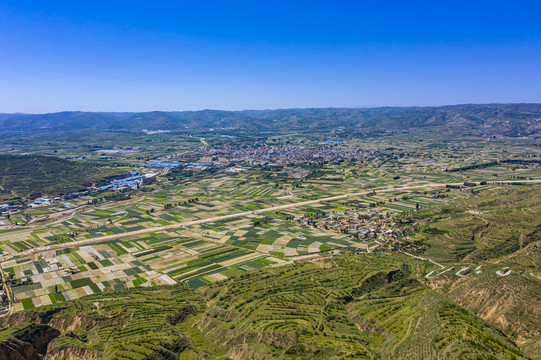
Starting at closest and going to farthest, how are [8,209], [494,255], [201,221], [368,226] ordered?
[494,255]
[368,226]
[201,221]
[8,209]

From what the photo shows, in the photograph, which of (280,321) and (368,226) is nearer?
(280,321)

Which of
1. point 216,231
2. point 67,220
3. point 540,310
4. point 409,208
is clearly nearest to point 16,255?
point 67,220

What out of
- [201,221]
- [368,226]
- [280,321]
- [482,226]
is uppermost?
[482,226]

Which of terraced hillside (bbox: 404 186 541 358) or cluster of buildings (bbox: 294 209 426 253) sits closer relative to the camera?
terraced hillside (bbox: 404 186 541 358)

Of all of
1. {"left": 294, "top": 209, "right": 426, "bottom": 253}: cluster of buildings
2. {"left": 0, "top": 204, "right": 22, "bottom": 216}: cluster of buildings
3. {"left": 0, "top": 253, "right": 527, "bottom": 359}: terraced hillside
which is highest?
{"left": 0, "top": 253, "right": 527, "bottom": 359}: terraced hillside

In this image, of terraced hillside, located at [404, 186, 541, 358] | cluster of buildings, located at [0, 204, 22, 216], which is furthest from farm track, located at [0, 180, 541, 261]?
cluster of buildings, located at [0, 204, 22, 216]

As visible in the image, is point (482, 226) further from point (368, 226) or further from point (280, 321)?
point (280, 321)

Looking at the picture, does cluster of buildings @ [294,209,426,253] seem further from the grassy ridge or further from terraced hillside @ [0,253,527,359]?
terraced hillside @ [0,253,527,359]

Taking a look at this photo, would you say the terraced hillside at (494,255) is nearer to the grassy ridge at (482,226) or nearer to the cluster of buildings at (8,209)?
the grassy ridge at (482,226)

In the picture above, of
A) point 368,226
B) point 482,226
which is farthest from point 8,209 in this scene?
point 482,226
